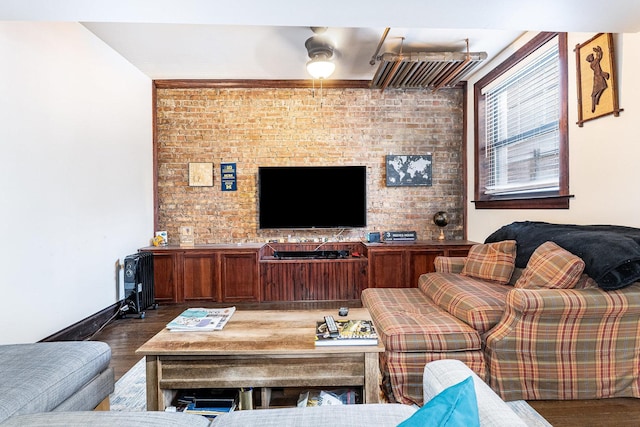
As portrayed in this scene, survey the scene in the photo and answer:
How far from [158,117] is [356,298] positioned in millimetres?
3591

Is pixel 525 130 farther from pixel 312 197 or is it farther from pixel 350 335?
pixel 350 335

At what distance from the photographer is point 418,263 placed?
3.99 meters

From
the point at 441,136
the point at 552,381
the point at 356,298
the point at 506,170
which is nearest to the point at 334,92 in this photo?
the point at 441,136

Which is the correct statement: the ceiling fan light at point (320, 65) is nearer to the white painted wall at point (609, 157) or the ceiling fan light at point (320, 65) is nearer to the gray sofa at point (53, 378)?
the white painted wall at point (609, 157)

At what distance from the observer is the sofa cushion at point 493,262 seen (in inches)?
104

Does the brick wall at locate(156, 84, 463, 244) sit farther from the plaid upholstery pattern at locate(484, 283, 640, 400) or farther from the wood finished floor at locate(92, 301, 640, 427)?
the plaid upholstery pattern at locate(484, 283, 640, 400)

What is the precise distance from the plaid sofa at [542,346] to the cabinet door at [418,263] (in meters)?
2.00

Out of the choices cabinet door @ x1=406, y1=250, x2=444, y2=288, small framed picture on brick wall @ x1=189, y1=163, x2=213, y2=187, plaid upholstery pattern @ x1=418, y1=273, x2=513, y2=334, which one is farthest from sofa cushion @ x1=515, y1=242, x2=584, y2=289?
small framed picture on brick wall @ x1=189, y1=163, x2=213, y2=187

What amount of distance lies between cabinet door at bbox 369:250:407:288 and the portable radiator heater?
8.69 feet

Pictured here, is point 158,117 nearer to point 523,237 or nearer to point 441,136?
point 441,136

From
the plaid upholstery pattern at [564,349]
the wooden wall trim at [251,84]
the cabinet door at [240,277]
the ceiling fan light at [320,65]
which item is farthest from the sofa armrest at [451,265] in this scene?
the wooden wall trim at [251,84]

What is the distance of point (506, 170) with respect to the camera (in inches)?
147

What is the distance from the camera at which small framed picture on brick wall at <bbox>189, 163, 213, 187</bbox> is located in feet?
14.4

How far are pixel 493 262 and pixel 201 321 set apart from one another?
2346 millimetres
